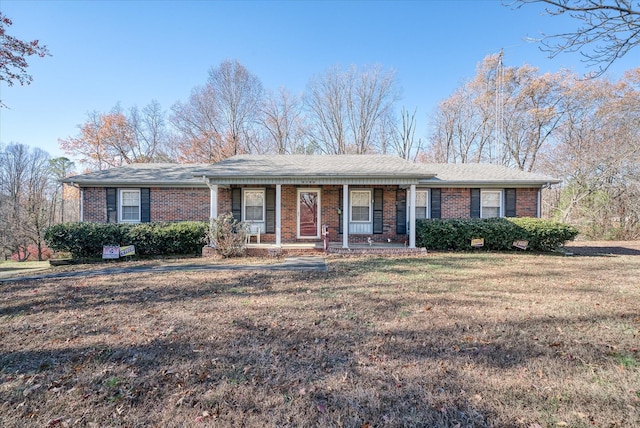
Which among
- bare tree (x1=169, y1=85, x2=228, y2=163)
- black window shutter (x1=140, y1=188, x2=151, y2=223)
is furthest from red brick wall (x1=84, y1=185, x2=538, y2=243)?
bare tree (x1=169, y1=85, x2=228, y2=163)

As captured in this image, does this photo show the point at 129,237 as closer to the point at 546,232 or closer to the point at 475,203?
the point at 475,203

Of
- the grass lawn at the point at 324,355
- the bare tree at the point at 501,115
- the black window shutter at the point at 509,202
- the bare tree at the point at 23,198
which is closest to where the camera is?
the grass lawn at the point at 324,355

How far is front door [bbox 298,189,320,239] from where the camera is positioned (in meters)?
11.9

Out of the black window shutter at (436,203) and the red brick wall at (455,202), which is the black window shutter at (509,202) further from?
the black window shutter at (436,203)

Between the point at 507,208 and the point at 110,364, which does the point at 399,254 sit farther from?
the point at 110,364

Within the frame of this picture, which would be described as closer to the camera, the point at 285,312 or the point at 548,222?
the point at 285,312

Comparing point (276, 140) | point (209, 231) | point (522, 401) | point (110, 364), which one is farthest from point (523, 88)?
point (110, 364)

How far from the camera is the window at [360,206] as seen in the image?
1177 cm

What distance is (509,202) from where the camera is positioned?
1187 centimetres

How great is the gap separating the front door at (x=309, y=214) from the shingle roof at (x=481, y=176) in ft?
14.7

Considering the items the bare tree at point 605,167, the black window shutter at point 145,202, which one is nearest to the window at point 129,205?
the black window shutter at point 145,202

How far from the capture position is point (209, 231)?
31.5 ft

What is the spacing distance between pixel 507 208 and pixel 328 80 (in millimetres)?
18318

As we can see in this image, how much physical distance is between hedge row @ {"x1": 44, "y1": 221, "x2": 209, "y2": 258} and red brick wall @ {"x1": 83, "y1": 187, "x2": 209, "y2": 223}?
157cm
